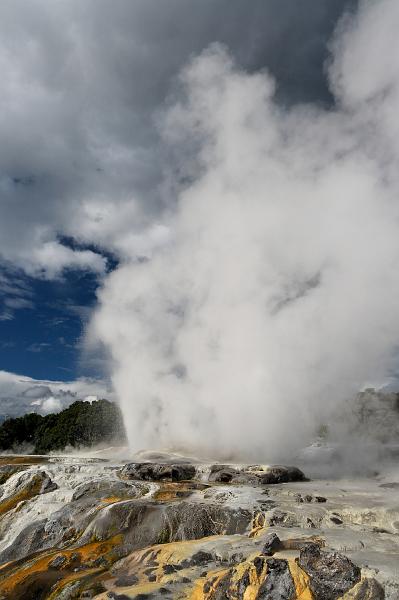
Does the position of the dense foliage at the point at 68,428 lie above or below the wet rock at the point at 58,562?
above

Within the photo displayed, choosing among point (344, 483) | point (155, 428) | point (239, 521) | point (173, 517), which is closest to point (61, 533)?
point (173, 517)

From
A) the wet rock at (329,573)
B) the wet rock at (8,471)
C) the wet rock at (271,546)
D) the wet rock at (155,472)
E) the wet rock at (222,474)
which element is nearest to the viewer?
the wet rock at (329,573)

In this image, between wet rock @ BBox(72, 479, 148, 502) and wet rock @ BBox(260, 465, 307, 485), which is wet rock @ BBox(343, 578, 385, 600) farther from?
wet rock @ BBox(260, 465, 307, 485)

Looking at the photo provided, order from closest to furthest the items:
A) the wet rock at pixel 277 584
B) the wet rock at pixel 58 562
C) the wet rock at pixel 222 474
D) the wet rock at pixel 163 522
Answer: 1. the wet rock at pixel 277 584
2. the wet rock at pixel 58 562
3. the wet rock at pixel 163 522
4. the wet rock at pixel 222 474

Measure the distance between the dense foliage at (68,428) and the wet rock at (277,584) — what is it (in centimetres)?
6141

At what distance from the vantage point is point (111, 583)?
1451 cm

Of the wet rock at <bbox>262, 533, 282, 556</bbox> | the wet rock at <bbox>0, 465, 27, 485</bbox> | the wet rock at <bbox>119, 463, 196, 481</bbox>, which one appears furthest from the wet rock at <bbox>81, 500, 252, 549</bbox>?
the wet rock at <bbox>0, 465, 27, 485</bbox>

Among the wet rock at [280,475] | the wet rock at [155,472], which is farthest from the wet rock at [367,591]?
the wet rock at [155,472]

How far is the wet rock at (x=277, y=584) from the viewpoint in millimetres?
12344

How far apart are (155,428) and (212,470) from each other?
2082 centimetres

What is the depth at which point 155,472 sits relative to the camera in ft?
97.3

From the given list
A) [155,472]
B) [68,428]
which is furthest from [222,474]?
[68,428]

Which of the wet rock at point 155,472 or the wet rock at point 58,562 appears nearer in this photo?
the wet rock at point 58,562

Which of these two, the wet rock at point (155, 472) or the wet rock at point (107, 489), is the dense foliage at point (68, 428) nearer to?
the wet rock at point (155, 472)
